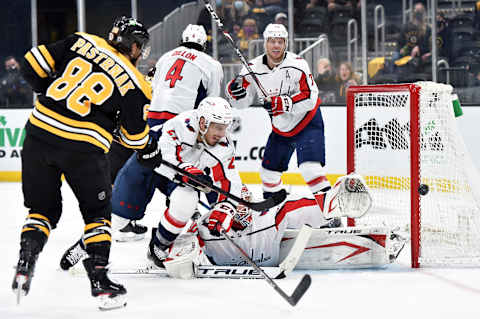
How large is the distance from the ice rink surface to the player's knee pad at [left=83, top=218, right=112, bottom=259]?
22cm

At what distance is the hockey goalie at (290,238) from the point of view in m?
3.10

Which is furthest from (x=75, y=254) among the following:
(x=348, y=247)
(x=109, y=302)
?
(x=348, y=247)

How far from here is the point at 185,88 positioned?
13.9 feet

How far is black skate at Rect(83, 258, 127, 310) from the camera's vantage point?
2.57m

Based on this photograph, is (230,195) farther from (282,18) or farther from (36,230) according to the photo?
(282,18)

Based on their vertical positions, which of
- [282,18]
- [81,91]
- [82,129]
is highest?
[282,18]

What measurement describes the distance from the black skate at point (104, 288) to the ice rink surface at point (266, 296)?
5cm

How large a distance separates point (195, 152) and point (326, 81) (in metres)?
3.71

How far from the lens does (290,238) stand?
325 cm

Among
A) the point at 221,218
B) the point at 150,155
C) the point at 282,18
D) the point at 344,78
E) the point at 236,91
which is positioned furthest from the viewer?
the point at 282,18

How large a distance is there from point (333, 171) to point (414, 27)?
4.90 ft

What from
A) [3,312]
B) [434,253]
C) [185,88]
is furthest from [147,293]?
[185,88]

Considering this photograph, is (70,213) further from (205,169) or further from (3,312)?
(3,312)

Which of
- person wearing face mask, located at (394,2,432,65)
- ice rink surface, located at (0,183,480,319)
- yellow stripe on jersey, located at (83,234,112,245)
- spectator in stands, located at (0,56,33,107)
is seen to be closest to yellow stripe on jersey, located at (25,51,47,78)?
yellow stripe on jersey, located at (83,234,112,245)
